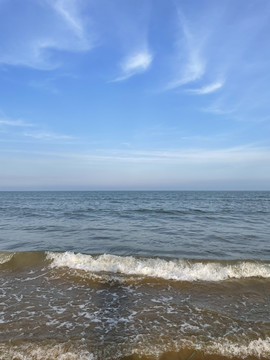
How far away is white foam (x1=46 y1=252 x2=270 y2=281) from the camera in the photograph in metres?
7.32

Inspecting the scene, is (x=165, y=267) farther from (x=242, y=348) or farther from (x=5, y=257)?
(x=5, y=257)

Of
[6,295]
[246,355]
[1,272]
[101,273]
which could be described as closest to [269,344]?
[246,355]

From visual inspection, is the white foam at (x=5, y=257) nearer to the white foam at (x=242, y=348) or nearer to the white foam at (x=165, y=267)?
the white foam at (x=165, y=267)

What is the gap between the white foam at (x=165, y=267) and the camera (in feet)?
24.0

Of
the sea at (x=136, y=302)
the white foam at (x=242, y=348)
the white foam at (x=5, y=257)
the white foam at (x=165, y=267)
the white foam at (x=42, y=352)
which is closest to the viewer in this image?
the white foam at (x=42, y=352)

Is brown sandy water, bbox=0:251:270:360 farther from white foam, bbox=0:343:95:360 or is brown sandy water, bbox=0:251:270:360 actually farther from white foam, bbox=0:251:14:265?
white foam, bbox=0:251:14:265

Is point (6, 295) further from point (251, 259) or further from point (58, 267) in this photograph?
point (251, 259)

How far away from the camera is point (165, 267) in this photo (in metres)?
7.86

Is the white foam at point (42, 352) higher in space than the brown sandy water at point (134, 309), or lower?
higher

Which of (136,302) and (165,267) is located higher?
(165,267)

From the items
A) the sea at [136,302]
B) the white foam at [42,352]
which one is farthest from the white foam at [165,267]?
the white foam at [42,352]

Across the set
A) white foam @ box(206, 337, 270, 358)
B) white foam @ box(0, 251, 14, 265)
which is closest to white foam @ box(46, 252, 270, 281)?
white foam @ box(0, 251, 14, 265)

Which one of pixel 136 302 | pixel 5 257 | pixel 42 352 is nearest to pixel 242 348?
pixel 136 302

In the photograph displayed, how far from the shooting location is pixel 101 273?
24.7 feet
